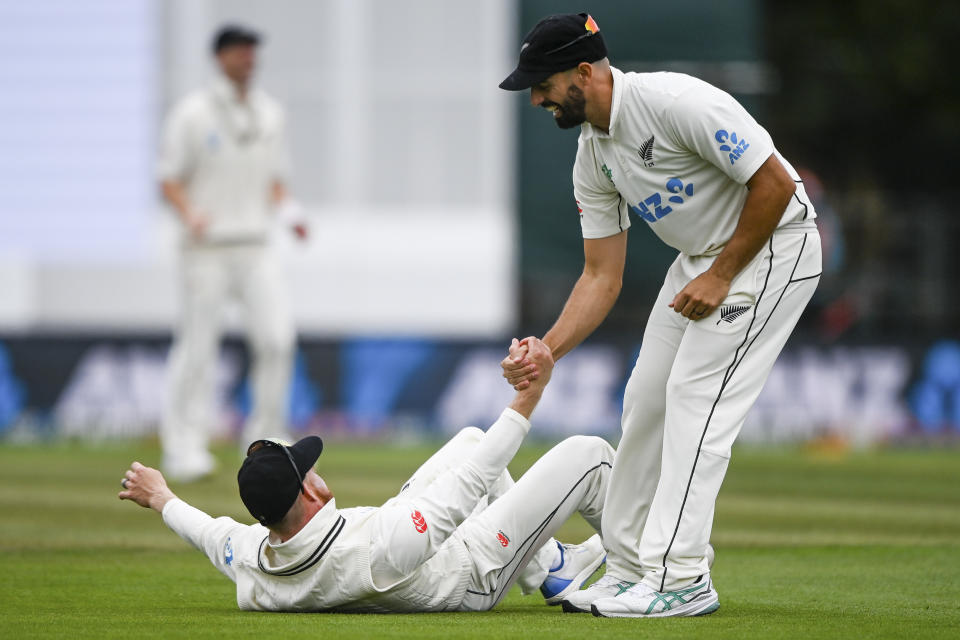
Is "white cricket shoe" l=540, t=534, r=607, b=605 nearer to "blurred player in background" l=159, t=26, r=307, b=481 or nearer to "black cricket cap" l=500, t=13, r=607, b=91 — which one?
"black cricket cap" l=500, t=13, r=607, b=91

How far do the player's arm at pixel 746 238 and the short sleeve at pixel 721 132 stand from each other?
0.05 m

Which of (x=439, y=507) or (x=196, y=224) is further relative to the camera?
(x=196, y=224)

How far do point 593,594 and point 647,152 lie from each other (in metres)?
1.50

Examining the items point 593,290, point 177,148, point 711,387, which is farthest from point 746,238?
point 177,148

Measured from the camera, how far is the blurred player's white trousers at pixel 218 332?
34.6 ft

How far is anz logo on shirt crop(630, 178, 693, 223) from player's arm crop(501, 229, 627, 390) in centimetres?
32

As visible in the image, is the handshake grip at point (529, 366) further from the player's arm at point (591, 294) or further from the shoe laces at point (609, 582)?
the shoe laces at point (609, 582)

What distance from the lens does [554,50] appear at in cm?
513

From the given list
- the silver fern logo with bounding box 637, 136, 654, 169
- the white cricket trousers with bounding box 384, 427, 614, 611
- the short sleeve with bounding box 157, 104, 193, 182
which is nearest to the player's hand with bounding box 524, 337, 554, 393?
the white cricket trousers with bounding box 384, 427, 614, 611

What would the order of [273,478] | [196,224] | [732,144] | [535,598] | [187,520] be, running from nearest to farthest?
[273,478]
[732,144]
[187,520]
[535,598]
[196,224]

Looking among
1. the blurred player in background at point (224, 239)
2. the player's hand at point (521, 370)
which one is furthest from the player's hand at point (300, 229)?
the player's hand at point (521, 370)

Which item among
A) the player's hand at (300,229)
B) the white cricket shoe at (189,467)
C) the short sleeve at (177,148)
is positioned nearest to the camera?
the white cricket shoe at (189,467)

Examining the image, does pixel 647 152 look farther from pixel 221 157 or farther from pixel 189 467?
pixel 221 157

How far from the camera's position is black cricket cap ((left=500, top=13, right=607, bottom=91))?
5133mm
